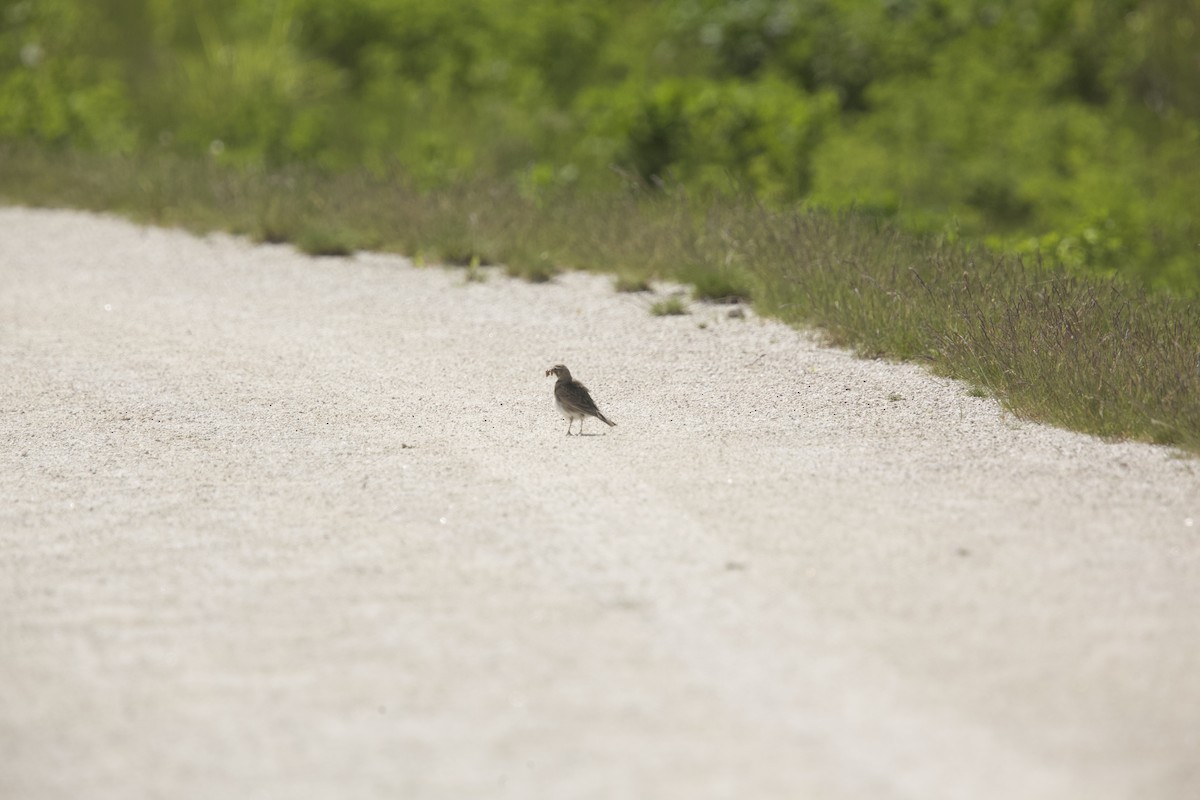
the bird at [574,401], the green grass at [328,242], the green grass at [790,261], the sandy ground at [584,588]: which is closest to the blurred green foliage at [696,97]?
the green grass at [790,261]

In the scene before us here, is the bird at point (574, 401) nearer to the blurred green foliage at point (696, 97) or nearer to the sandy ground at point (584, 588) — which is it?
the sandy ground at point (584, 588)

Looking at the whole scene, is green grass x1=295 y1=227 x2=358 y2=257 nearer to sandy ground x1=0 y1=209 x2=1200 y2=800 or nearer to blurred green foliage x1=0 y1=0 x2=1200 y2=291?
blurred green foliage x1=0 y1=0 x2=1200 y2=291

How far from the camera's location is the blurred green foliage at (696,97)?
14977 mm

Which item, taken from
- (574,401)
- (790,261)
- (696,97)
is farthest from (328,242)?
(574,401)

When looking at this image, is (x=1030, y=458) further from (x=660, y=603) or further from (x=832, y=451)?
(x=660, y=603)

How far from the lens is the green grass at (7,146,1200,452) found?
281 inches

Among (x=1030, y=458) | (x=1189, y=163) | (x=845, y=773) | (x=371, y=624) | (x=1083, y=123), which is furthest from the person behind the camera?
(x=1083, y=123)

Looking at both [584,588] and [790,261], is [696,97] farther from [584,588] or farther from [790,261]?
[584,588]

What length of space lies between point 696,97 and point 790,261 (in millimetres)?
5468

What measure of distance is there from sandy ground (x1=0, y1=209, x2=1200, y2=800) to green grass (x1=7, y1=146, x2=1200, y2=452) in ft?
0.91

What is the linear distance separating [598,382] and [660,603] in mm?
3561

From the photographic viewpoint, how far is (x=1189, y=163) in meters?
17.4

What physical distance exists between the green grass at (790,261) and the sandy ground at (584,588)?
0.91ft

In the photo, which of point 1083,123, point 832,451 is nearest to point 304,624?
point 832,451
